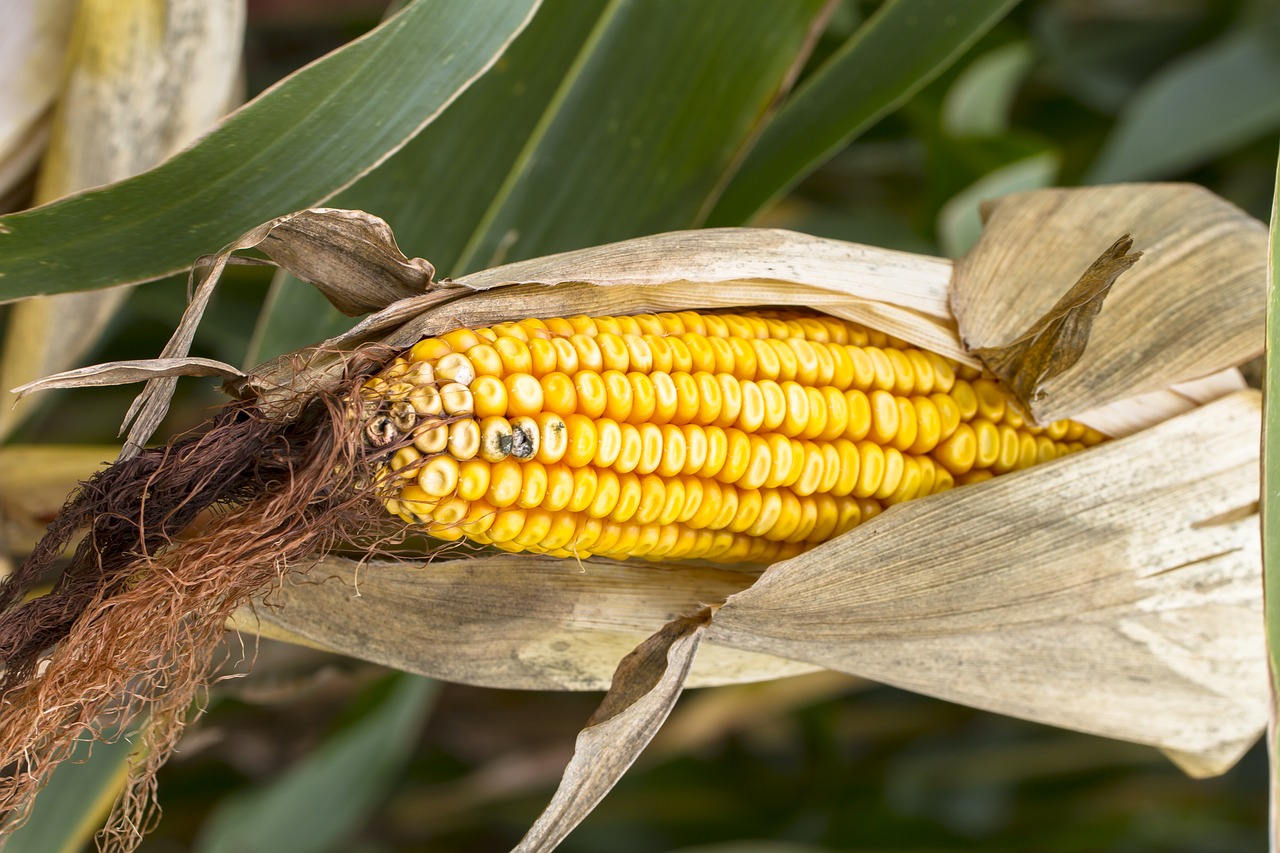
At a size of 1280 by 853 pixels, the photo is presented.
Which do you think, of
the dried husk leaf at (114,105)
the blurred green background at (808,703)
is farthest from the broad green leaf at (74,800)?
the dried husk leaf at (114,105)

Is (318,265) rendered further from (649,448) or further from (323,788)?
(323,788)

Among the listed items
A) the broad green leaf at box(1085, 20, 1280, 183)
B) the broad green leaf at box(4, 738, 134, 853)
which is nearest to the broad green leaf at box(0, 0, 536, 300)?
the broad green leaf at box(4, 738, 134, 853)

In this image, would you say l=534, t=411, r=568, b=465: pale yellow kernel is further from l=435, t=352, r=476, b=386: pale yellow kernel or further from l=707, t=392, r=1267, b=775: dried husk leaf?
l=707, t=392, r=1267, b=775: dried husk leaf

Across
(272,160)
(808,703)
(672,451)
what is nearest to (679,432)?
(672,451)

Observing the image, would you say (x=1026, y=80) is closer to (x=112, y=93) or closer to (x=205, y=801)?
(x=112, y=93)

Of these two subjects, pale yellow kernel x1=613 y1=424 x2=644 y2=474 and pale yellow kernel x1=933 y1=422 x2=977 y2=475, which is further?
pale yellow kernel x1=933 y1=422 x2=977 y2=475

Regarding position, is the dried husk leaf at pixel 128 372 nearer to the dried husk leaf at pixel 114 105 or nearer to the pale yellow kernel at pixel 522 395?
the pale yellow kernel at pixel 522 395

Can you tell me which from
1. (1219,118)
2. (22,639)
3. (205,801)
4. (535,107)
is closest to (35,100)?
(535,107)
